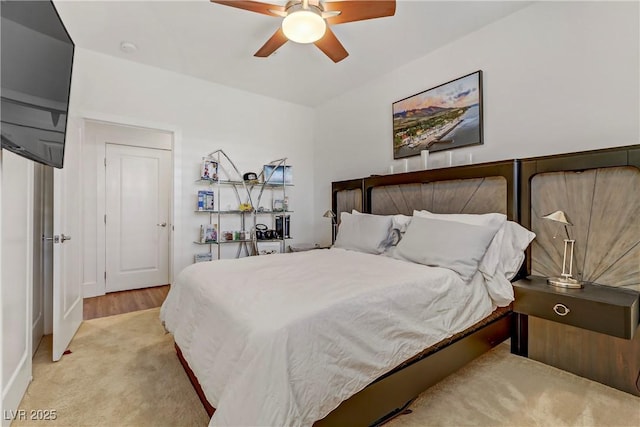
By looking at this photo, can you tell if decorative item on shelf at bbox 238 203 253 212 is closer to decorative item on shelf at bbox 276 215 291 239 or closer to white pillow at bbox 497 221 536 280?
decorative item on shelf at bbox 276 215 291 239

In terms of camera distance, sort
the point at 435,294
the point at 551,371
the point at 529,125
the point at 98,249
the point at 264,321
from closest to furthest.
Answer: the point at 264,321 < the point at 435,294 < the point at 551,371 < the point at 529,125 < the point at 98,249

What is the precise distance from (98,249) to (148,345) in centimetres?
222

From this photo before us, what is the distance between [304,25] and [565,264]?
239cm

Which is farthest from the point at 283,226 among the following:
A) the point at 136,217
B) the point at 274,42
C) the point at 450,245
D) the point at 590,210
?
the point at 590,210

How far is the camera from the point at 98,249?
3.88m

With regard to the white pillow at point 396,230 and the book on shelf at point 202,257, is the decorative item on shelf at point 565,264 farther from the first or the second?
the book on shelf at point 202,257

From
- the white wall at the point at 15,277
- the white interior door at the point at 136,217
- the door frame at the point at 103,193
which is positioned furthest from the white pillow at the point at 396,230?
the white interior door at the point at 136,217

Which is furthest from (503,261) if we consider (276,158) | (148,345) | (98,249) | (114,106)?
(98,249)

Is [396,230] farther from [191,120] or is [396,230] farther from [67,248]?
[67,248]

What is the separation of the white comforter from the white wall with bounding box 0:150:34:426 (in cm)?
75

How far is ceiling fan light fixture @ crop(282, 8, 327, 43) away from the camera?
6.20 ft

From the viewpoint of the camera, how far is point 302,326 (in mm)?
1189

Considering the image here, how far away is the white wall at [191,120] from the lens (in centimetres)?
299

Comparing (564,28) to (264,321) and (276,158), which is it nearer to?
(264,321)
